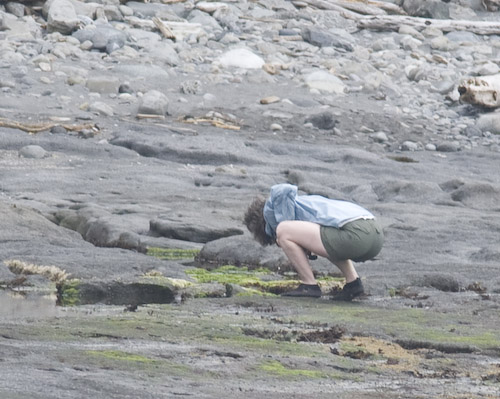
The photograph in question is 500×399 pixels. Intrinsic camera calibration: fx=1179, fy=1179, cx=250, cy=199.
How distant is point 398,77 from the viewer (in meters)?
27.5

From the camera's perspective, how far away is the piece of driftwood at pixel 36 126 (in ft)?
63.6

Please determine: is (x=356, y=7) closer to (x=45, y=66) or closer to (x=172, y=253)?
(x=45, y=66)

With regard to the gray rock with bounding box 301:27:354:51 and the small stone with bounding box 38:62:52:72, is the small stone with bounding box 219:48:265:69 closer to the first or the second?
the gray rock with bounding box 301:27:354:51

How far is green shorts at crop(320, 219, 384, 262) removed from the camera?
9234 mm

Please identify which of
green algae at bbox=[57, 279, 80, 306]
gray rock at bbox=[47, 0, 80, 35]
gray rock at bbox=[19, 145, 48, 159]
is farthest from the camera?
gray rock at bbox=[47, 0, 80, 35]

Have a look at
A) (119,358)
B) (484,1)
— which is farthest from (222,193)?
(484,1)

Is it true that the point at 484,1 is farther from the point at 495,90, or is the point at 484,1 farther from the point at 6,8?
the point at 6,8

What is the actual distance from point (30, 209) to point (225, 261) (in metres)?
2.80

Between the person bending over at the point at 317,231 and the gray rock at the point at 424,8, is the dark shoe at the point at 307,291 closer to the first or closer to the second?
the person bending over at the point at 317,231

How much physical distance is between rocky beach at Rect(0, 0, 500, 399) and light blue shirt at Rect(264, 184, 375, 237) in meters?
0.63

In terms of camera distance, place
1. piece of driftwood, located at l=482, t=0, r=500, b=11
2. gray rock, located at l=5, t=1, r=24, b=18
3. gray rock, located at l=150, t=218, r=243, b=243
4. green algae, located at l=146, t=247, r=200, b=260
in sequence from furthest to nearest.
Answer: piece of driftwood, located at l=482, t=0, r=500, b=11, gray rock, located at l=5, t=1, r=24, b=18, gray rock, located at l=150, t=218, r=243, b=243, green algae, located at l=146, t=247, r=200, b=260

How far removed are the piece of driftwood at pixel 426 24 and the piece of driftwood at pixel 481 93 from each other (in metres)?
6.32

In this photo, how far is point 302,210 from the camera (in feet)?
30.9

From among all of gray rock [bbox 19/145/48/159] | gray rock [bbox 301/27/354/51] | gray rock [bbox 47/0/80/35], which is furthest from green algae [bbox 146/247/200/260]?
gray rock [bbox 301/27/354/51]
